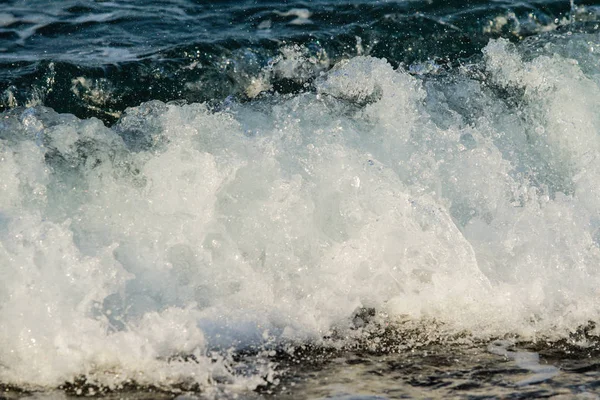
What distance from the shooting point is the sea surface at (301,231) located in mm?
3359

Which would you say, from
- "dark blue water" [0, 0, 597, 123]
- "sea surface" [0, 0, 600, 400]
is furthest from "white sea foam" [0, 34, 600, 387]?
"dark blue water" [0, 0, 597, 123]

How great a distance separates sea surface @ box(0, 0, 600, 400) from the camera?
11.0 feet

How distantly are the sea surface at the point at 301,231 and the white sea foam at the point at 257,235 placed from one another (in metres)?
0.01

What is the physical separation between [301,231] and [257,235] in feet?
0.75

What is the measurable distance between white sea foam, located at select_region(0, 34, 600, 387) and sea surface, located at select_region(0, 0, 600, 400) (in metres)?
0.01

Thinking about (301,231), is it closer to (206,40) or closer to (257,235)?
(257,235)

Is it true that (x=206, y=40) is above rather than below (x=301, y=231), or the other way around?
above

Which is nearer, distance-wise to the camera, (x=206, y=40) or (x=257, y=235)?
(x=257, y=235)

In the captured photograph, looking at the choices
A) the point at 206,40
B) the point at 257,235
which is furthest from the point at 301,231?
the point at 206,40

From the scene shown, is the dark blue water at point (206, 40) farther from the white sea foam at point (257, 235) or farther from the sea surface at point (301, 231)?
the white sea foam at point (257, 235)

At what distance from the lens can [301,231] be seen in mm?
4227

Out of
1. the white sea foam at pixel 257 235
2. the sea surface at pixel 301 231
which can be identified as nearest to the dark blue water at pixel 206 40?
the sea surface at pixel 301 231

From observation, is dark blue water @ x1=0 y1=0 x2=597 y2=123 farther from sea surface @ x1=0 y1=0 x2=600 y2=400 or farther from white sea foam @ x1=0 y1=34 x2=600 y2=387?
white sea foam @ x1=0 y1=34 x2=600 y2=387

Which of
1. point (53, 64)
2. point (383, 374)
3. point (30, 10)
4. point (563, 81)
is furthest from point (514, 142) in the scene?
point (30, 10)
